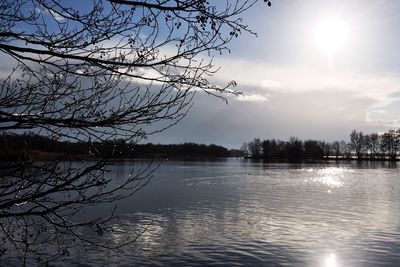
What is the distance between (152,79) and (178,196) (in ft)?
107

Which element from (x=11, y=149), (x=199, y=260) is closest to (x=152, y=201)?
(x=199, y=260)

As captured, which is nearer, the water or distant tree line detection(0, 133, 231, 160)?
distant tree line detection(0, 133, 231, 160)

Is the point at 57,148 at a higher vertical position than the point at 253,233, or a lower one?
higher

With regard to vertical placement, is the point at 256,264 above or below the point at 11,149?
below

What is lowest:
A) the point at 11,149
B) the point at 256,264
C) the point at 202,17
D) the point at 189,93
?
the point at 256,264

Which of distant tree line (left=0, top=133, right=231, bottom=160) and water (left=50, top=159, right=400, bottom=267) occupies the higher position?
distant tree line (left=0, top=133, right=231, bottom=160)

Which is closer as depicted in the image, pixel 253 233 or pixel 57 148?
pixel 57 148

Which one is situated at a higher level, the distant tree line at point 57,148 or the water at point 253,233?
the distant tree line at point 57,148

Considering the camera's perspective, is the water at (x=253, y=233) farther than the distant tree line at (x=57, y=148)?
Yes

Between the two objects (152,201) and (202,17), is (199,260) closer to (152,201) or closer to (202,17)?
(202,17)

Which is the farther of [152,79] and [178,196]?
[178,196]

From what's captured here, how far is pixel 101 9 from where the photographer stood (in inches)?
172

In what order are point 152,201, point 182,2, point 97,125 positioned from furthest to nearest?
1. point 152,201
2. point 97,125
3. point 182,2

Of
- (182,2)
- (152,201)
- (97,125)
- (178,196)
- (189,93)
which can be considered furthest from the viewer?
(178,196)
